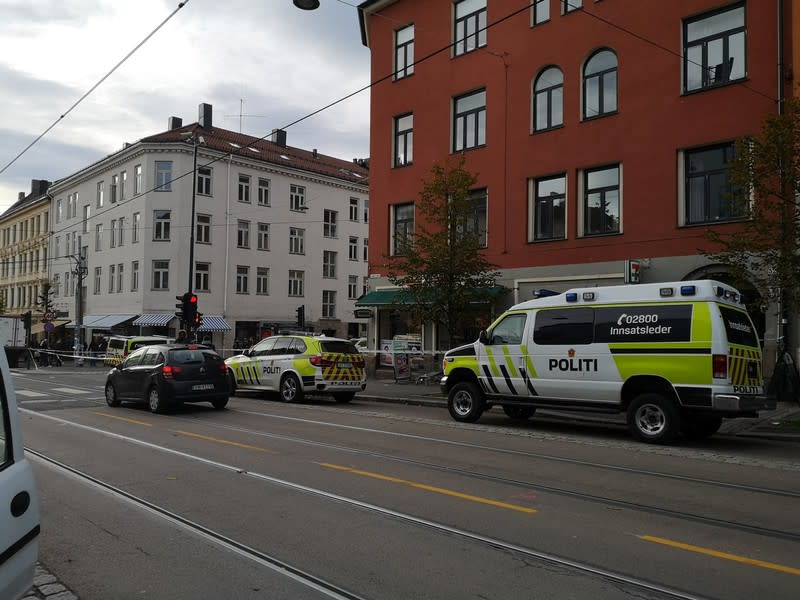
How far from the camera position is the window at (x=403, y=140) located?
26188mm

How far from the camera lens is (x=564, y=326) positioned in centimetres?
A: 1170

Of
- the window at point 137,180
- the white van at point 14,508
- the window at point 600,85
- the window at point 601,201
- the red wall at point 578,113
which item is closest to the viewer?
the white van at point 14,508

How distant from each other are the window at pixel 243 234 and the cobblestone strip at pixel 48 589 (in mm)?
42638

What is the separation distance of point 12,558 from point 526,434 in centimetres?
936

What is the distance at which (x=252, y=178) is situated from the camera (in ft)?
154

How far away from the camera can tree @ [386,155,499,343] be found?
18.3 m

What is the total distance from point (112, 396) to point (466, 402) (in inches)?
339

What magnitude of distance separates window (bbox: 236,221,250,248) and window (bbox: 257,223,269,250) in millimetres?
888

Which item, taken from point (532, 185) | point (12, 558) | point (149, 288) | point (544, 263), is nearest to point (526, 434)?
point (12, 558)

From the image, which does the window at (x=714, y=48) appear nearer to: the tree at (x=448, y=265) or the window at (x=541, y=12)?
the window at (x=541, y=12)

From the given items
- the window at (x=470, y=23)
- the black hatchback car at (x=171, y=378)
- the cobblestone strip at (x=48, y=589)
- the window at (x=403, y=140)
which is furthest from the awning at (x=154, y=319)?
the cobblestone strip at (x=48, y=589)

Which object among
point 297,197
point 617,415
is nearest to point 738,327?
point 617,415

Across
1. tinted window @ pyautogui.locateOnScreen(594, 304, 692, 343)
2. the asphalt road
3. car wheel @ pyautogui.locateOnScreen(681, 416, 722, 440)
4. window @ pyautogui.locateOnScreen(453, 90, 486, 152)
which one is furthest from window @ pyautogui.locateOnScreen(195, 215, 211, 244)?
car wheel @ pyautogui.locateOnScreen(681, 416, 722, 440)

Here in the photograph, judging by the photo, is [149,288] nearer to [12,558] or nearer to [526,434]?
[526,434]
